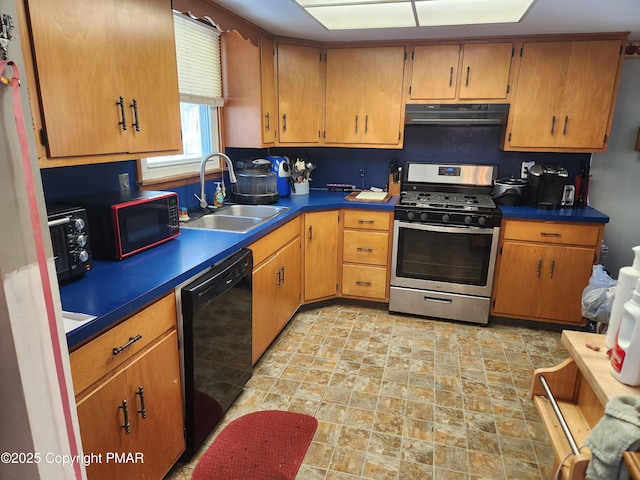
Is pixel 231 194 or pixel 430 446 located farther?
pixel 231 194

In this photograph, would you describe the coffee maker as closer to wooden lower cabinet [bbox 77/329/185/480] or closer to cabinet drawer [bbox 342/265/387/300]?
cabinet drawer [bbox 342/265/387/300]

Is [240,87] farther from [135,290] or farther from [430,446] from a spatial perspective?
[430,446]

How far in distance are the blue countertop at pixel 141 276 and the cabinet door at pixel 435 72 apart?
69.5 inches

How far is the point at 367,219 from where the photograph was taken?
3.28 metres

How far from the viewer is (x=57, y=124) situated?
1.39 meters

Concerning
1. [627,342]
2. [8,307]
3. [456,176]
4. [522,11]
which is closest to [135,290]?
[8,307]

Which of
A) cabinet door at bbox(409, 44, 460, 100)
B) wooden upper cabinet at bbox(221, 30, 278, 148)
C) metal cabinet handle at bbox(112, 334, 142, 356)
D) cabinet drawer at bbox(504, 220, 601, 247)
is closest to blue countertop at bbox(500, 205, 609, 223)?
cabinet drawer at bbox(504, 220, 601, 247)

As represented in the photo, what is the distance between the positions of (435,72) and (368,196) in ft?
3.57

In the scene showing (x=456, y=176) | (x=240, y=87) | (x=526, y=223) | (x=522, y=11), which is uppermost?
(x=522, y=11)

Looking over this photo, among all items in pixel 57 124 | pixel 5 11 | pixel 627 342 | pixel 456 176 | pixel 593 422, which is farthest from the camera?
pixel 456 176

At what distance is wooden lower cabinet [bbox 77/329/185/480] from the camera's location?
1.26m

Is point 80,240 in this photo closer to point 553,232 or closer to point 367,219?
point 367,219

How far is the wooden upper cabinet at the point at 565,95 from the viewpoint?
114 inches

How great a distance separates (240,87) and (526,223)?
7.67 ft
